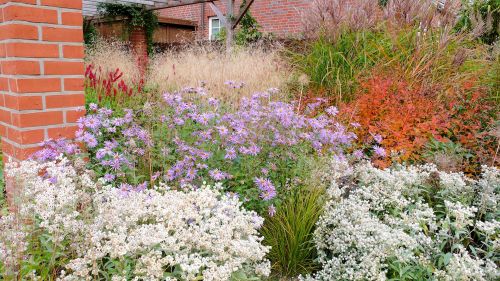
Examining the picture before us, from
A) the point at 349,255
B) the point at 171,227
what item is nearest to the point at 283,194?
the point at 349,255

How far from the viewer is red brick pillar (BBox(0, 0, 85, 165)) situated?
220 centimetres

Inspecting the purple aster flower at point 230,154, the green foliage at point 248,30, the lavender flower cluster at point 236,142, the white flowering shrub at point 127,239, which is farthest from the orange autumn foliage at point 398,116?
the green foliage at point 248,30

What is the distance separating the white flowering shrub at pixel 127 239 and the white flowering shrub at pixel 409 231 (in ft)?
1.76

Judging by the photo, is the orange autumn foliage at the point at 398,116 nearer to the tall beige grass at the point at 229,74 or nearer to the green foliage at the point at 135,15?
the tall beige grass at the point at 229,74

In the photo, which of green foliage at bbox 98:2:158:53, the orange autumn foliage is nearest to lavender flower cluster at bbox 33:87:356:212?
the orange autumn foliage

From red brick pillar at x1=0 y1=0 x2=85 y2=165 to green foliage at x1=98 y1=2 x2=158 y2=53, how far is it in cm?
1103

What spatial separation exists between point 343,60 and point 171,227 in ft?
11.1

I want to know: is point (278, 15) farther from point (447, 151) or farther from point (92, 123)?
point (92, 123)

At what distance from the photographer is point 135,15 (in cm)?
1280

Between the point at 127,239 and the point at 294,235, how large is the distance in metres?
1.08

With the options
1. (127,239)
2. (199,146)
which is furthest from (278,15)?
(127,239)

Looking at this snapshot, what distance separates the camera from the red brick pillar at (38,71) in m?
2.20

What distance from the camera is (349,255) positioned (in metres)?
2.06

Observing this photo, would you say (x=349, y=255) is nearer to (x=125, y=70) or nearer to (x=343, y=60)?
(x=343, y=60)
